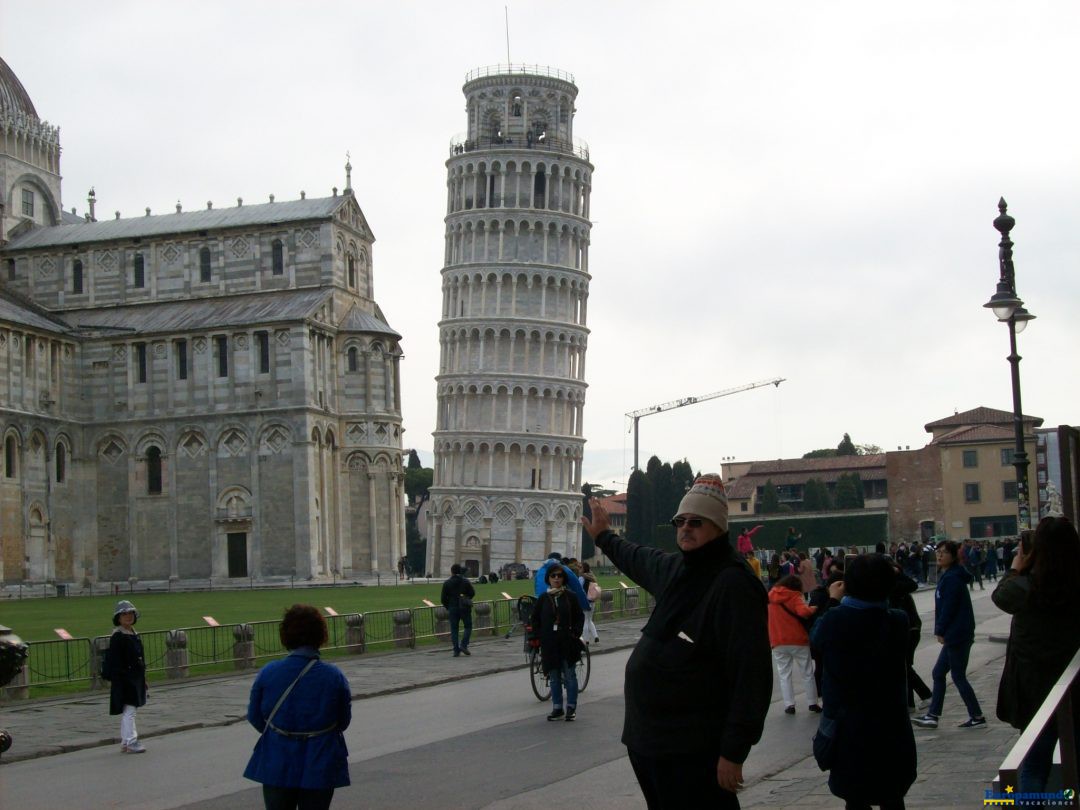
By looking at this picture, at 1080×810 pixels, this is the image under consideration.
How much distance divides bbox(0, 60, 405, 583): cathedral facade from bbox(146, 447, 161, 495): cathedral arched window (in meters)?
0.06

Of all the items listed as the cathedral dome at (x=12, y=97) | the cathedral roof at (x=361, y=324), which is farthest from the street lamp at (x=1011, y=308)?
the cathedral dome at (x=12, y=97)

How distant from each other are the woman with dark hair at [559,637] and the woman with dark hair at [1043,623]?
8.19m

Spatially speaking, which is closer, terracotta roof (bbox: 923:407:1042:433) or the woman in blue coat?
the woman in blue coat

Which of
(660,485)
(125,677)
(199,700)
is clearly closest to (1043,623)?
(125,677)

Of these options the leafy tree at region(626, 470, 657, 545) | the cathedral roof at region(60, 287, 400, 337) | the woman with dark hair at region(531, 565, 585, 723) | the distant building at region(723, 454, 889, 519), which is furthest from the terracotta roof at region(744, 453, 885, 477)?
the woman with dark hair at region(531, 565, 585, 723)

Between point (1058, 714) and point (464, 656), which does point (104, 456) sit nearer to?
point (464, 656)

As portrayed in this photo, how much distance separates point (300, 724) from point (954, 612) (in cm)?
801

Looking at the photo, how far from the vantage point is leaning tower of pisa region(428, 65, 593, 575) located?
9112 cm

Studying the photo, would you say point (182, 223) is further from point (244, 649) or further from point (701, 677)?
point (701, 677)

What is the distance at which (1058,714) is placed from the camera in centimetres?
518

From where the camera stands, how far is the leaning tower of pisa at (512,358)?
91.1 m

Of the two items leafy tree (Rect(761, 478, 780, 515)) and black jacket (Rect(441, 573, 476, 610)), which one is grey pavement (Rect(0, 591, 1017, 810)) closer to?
black jacket (Rect(441, 573, 476, 610))

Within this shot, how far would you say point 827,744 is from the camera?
24.8 feet

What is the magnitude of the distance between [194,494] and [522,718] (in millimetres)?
53125
